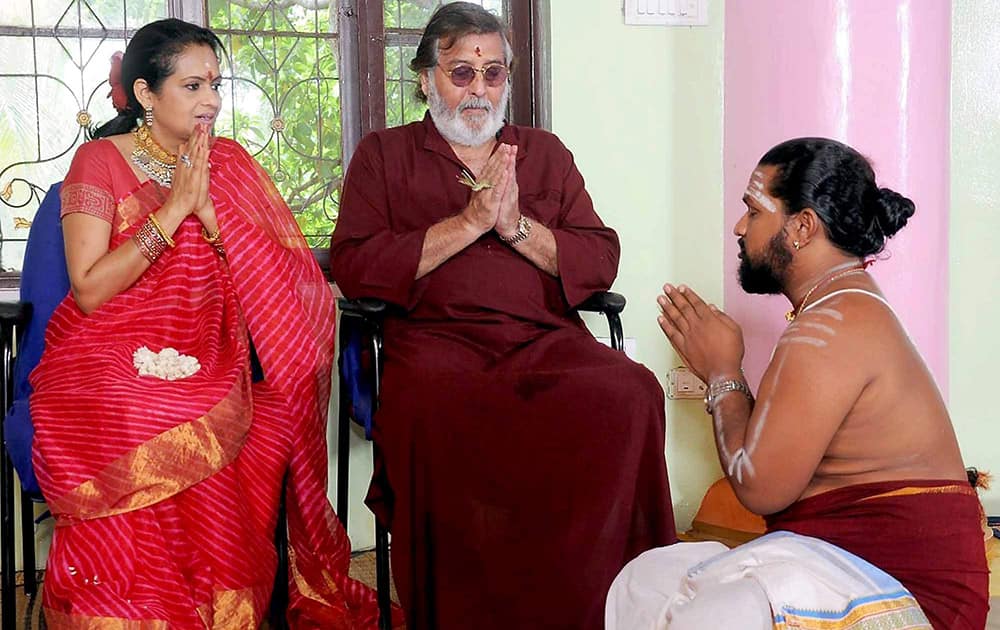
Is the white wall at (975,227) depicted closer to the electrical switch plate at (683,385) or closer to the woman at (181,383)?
the electrical switch plate at (683,385)

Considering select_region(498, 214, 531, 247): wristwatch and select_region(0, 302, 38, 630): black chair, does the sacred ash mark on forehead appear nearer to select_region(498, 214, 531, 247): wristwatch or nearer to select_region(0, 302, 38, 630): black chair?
select_region(498, 214, 531, 247): wristwatch

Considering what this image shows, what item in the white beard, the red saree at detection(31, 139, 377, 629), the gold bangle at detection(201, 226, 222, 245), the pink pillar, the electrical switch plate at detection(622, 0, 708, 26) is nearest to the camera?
the red saree at detection(31, 139, 377, 629)

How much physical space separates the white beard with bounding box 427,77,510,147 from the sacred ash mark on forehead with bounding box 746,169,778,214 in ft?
3.92

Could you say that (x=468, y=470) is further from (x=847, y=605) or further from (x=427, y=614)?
(x=847, y=605)

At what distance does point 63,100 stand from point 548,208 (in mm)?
1544

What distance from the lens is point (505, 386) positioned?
273 cm

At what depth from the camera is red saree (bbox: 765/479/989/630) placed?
72.1 inches

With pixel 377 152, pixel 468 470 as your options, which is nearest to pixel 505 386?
pixel 468 470

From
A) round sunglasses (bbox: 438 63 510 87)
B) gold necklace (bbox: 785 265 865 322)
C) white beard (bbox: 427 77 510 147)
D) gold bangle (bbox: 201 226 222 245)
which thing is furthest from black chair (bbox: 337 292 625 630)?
gold necklace (bbox: 785 265 865 322)

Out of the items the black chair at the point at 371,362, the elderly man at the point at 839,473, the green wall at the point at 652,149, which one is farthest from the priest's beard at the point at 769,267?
the green wall at the point at 652,149

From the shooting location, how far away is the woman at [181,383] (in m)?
2.53

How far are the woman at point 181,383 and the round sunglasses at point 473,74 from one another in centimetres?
59

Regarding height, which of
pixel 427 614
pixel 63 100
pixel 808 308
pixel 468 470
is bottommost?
pixel 427 614

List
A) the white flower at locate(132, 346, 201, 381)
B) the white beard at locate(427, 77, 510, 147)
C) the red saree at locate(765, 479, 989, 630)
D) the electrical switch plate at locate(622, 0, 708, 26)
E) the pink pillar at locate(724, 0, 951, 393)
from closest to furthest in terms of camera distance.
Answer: the red saree at locate(765, 479, 989, 630), the white flower at locate(132, 346, 201, 381), the white beard at locate(427, 77, 510, 147), the pink pillar at locate(724, 0, 951, 393), the electrical switch plate at locate(622, 0, 708, 26)
